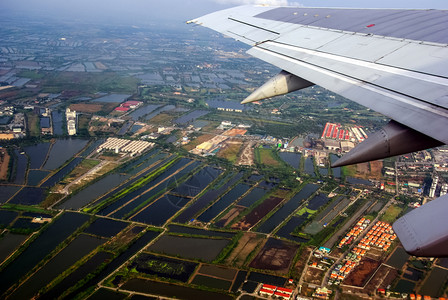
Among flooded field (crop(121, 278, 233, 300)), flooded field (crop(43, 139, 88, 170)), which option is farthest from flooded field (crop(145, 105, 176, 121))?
flooded field (crop(121, 278, 233, 300))

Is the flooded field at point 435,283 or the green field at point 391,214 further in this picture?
the green field at point 391,214

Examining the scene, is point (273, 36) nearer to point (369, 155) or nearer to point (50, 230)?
point (369, 155)

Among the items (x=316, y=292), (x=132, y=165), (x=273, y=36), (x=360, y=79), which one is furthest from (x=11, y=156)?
(x=360, y=79)

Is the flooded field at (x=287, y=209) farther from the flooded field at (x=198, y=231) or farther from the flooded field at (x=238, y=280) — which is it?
the flooded field at (x=238, y=280)

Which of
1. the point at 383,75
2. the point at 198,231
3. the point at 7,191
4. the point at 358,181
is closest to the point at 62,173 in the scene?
the point at 7,191

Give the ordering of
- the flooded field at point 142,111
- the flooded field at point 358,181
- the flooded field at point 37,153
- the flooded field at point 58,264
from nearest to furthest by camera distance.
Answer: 1. the flooded field at point 58,264
2. the flooded field at point 358,181
3. the flooded field at point 37,153
4. the flooded field at point 142,111

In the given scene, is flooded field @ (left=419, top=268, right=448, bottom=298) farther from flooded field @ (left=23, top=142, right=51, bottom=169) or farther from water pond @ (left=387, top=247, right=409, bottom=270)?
flooded field @ (left=23, top=142, right=51, bottom=169)

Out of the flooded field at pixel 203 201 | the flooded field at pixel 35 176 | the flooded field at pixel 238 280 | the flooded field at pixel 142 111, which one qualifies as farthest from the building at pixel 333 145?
the flooded field at pixel 35 176
